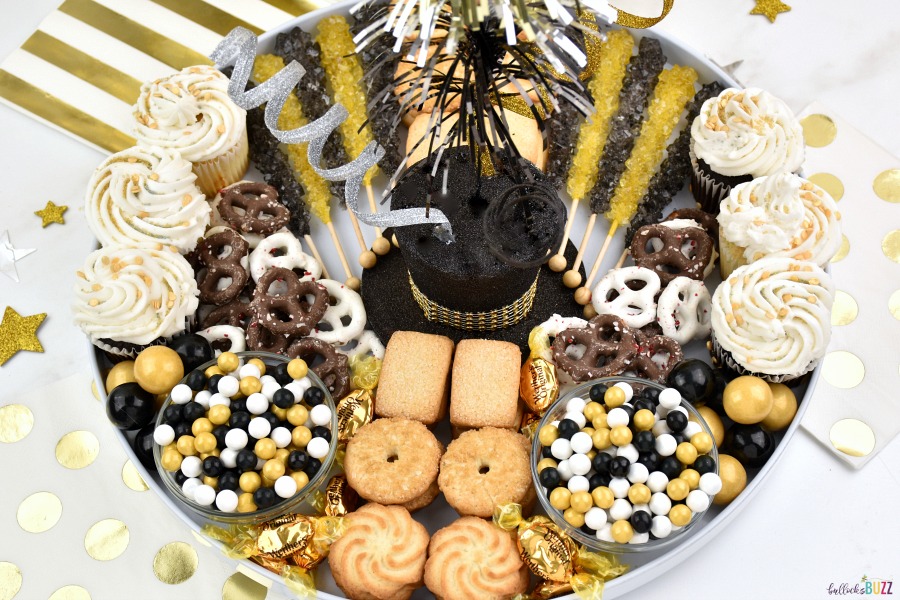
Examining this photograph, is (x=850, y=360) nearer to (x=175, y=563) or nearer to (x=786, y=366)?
(x=786, y=366)

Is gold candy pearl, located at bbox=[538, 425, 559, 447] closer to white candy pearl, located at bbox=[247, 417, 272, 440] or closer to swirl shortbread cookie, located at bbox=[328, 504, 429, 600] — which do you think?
swirl shortbread cookie, located at bbox=[328, 504, 429, 600]

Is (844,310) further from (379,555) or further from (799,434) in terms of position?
(379,555)

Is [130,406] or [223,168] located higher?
[223,168]

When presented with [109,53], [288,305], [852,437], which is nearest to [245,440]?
[288,305]

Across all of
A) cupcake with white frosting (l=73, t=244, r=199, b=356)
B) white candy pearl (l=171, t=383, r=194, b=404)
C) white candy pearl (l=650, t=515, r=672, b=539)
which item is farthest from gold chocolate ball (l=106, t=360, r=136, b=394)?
white candy pearl (l=650, t=515, r=672, b=539)

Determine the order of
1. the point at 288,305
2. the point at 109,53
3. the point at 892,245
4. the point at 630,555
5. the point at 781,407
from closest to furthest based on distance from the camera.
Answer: the point at 630,555 → the point at 781,407 → the point at 288,305 → the point at 892,245 → the point at 109,53

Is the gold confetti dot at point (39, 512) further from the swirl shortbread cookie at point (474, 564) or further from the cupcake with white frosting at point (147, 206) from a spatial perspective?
the swirl shortbread cookie at point (474, 564)
